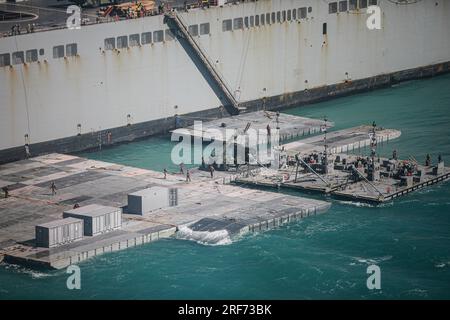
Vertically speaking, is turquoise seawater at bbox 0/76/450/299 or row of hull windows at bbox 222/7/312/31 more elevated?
row of hull windows at bbox 222/7/312/31

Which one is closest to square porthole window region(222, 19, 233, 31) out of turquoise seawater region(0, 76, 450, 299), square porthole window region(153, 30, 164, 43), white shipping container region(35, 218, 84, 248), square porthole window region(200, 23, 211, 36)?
square porthole window region(200, 23, 211, 36)

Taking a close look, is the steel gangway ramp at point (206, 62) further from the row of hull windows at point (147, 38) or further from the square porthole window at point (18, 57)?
the square porthole window at point (18, 57)

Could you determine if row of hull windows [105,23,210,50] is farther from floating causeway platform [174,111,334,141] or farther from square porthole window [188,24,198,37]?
floating causeway platform [174,111,334,141]

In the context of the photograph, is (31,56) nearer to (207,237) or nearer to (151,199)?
(151,199)

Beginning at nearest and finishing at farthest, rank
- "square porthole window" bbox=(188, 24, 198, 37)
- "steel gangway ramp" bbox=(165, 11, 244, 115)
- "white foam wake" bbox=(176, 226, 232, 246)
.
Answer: "white foam wake" bbox=(176, 226, 232, 246) → "steel gangway ramp" bbox=(165, 11, 244, 115) → "square porthole window" bbox=(188, 24, 198, 37)

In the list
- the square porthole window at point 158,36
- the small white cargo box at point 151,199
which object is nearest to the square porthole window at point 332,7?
the square porthole window at point 158,36

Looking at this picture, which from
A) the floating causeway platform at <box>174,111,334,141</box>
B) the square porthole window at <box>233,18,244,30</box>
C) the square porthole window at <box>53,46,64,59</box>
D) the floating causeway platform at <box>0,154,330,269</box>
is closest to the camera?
the floating causeway platform at <box>0,154,330,269</box>
